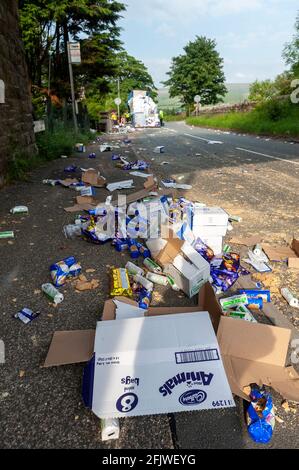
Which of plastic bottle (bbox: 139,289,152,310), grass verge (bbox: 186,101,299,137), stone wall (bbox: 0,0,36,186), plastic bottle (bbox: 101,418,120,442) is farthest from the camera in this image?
grass verge (bbox: 186,101,299,137)

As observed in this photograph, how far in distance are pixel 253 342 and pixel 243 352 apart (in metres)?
0.08

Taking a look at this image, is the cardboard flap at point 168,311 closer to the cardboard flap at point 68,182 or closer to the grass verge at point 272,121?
the cardboard flap at point 68,182

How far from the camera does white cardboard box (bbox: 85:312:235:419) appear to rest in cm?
132

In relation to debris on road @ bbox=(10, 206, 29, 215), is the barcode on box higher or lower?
lower

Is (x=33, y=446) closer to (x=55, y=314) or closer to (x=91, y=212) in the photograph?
(x=55, y=314)

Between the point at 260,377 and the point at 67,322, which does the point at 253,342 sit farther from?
the point at 67,322

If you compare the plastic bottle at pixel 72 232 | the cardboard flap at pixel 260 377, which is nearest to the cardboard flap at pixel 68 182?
the plastic bottle at pixel 72 232

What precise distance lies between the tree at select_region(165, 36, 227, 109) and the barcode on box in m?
50.7

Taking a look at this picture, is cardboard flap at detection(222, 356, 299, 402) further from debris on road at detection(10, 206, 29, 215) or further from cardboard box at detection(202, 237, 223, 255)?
debris on road at detection(10, 206, 29, 215)

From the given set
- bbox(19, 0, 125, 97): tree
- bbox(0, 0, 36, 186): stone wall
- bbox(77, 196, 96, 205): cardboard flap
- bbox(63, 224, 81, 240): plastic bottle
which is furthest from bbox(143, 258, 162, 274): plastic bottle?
bbox(19, 0, 125, 97): tree

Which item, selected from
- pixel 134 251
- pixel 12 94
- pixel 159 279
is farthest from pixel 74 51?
pixel 159 279

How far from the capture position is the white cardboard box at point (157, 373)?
1.32 meters

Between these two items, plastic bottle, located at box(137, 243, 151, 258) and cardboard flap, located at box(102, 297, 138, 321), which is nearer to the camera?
cardboard flap, located at box(102, 297, 138, 321)

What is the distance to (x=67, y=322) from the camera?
1.99 m
